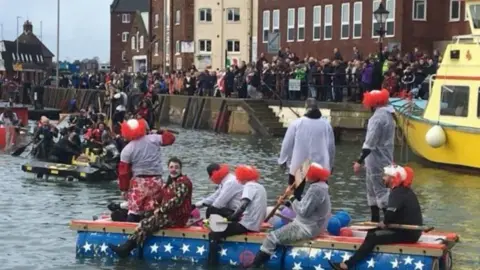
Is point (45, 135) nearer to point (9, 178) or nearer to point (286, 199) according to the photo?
point (9, 178)

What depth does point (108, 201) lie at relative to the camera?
2095cm

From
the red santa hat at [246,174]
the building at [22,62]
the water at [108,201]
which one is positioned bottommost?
the water at [108,201]

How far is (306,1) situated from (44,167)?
38.2 m

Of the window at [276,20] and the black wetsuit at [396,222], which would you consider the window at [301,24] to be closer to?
the window at [276,20]

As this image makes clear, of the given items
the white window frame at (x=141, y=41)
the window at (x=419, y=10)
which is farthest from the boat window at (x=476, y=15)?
the white window frame at (x=141, y=41)

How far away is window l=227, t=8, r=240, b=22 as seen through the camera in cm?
8212

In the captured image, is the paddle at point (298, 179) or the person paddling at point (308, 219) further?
the paddle at point (298, 179)

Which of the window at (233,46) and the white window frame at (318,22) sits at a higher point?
the white window frame at (318,22)

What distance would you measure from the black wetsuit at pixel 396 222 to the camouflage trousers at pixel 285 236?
72cm

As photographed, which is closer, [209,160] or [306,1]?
[209,160]

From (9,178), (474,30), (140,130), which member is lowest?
(9,178)

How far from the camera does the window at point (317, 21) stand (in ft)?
195

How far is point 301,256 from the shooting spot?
13.4 meters

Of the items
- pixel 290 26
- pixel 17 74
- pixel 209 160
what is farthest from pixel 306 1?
pixel 17 74
